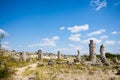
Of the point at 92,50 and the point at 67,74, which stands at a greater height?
the point at 92,50

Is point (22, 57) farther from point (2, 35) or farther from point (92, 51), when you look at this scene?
point (2, 35)

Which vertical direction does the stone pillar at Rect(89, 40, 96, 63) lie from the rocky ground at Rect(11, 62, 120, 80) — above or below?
above

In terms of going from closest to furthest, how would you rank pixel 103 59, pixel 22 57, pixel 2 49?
1. pixel 2 49
2. pixel 103 59
3. pixel 22 57

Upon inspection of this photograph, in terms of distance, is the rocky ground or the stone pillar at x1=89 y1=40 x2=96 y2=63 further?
the stone pillar at x1=89 y1=40 x2=96 y2=63

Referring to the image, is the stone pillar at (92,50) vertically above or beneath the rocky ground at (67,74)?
above

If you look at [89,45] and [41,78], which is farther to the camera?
[89,45]

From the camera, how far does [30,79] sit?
2425 centimetres

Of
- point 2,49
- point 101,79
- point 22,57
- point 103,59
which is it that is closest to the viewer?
point 101,79

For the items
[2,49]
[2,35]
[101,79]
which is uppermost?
[2,35]

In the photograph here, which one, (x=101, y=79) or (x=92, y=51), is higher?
(x=92, y=51)

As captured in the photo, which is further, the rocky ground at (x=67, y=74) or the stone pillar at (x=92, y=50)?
the stone pillar at (x=92, y=50)

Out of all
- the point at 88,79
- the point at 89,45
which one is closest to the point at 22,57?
the point at 89,45

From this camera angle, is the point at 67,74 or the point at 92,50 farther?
the point at 92,50

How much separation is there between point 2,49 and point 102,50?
33.6m
